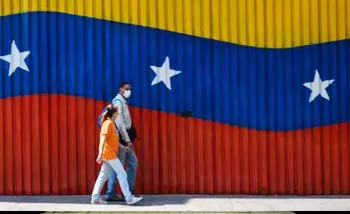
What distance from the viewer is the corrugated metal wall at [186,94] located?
12.1 m

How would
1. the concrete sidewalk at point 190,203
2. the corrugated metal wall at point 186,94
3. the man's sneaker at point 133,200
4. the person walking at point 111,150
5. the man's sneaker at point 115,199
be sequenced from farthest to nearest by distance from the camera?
the corrugated metal wall at point 186,94 → the man's sneaker at point 115,199 → the man's sneaker at point 133,200 → the person walking at point 111,150 → the concrete sidewalk at point 190,203

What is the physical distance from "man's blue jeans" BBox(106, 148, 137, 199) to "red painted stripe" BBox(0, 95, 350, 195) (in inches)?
21.3

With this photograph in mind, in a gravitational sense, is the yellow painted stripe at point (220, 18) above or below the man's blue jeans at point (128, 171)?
above

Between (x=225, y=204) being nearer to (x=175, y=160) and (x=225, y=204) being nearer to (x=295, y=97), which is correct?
(x=175, y=160)

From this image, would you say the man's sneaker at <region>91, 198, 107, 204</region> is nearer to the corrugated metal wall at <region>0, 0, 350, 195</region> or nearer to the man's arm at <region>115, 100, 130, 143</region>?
the corrugated metal wall at <region>0, 0, 350, 195</region>

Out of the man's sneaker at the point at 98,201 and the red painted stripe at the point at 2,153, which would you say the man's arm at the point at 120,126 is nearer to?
the man's sneaker at the point at 98,201

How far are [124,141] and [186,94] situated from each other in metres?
1.48

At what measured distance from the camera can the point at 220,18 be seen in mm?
12125

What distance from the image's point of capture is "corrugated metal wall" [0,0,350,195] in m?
12.1

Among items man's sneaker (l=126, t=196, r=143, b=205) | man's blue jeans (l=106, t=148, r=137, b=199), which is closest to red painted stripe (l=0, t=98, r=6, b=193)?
man's blue jeans (l=106, t=148, r=137, b=199)

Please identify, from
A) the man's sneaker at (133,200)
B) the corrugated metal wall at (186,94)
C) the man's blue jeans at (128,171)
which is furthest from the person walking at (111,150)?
the corrugated metal wall at (186,94)

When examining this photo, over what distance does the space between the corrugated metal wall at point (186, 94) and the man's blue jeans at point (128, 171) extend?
0.56 metres

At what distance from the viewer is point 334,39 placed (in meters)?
12.1

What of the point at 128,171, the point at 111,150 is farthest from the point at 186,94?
the point at 111,150
